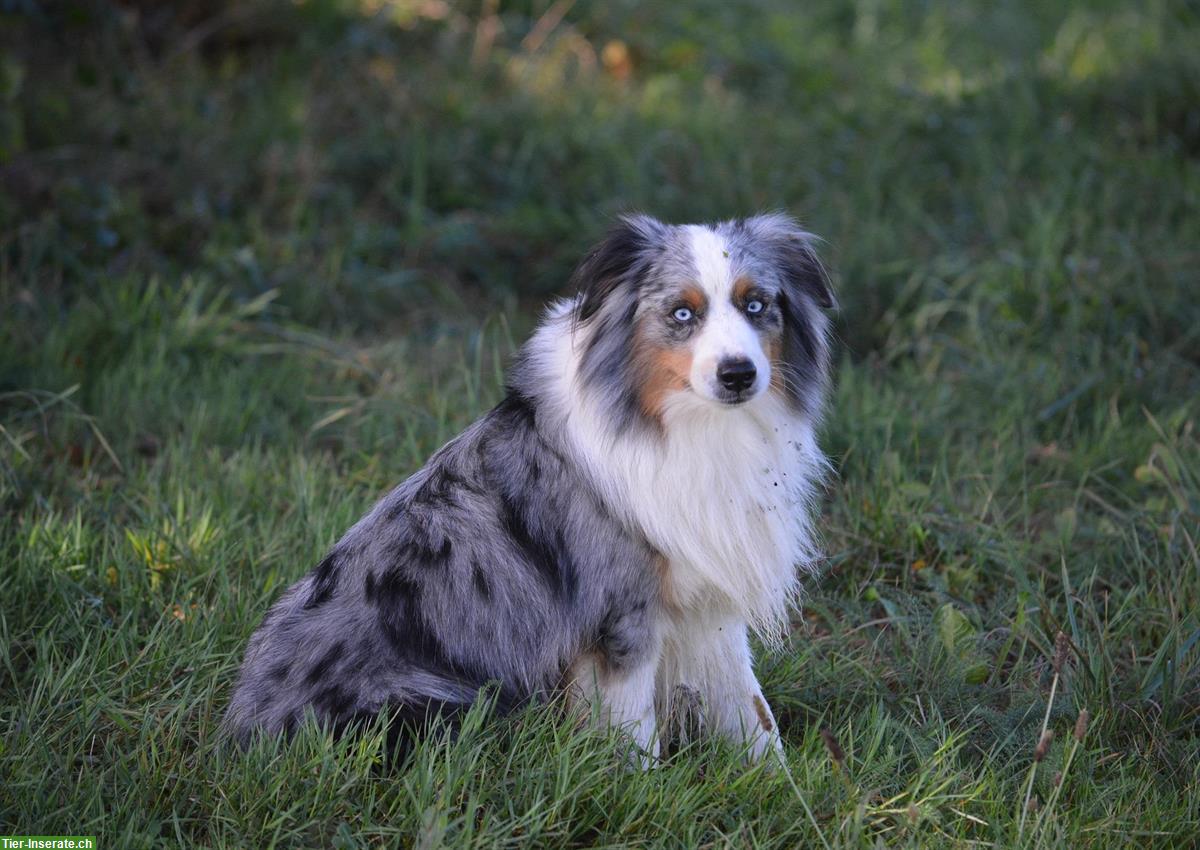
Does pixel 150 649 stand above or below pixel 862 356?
below

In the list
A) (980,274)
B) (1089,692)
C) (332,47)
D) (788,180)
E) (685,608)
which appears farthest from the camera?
(332,47)

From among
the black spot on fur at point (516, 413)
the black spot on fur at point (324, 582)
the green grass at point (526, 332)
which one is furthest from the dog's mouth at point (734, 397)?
the black spot on fur at point (324, 582)

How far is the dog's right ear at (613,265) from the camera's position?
3309mm

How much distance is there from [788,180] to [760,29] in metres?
2.59

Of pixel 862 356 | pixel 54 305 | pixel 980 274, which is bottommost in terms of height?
pixel 54 305

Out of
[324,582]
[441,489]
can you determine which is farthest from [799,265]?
[324,582]

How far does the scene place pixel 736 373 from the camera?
3.05m

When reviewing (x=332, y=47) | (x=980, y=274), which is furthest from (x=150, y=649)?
(x=332, y=47)

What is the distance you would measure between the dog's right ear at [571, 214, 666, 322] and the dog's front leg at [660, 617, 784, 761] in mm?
913

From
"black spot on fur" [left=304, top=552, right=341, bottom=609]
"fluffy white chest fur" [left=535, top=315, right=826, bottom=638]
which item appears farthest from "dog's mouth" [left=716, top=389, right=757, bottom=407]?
"black spot on fur" [left=304, top=552, right=341, bottom=609]

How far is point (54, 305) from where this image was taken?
5605 mm

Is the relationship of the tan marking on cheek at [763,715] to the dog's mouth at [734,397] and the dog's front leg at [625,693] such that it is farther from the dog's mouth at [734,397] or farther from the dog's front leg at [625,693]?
the dog's mouth at [734,397]

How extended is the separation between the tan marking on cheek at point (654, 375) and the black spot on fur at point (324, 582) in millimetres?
927

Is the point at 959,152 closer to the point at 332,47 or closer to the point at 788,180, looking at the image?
the point at 788,180
